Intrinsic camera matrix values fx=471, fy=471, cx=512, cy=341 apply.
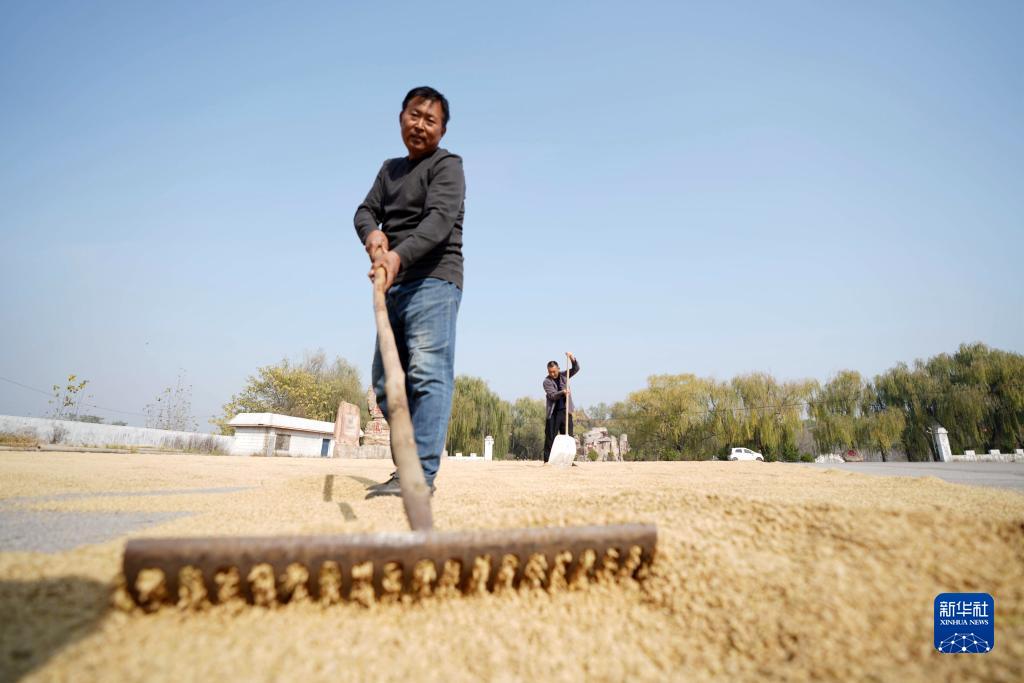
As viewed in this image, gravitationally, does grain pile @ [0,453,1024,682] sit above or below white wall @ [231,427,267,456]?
above

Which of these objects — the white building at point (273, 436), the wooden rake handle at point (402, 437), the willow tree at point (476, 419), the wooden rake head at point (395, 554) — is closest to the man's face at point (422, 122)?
the wooden rake handle at point (402, 437)

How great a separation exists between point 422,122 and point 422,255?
784mm

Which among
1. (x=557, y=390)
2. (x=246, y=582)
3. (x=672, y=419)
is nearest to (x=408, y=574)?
(x=246, y=582)

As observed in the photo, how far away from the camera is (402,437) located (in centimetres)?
131

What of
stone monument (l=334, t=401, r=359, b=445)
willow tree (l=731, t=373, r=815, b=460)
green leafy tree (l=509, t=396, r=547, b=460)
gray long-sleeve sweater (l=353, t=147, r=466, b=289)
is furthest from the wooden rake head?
green leafy tree (l=509, t=396, r=547, b=460)

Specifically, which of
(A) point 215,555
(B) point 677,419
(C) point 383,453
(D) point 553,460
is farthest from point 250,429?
(B) point 677,419

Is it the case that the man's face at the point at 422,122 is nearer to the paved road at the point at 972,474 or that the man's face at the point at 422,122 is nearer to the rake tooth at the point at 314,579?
the rake tooth at the point at 314,579

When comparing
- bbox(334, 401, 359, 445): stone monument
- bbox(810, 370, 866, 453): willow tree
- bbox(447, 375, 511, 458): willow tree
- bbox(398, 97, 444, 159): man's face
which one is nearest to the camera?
bbox(398, 97, 444, 159): man's face

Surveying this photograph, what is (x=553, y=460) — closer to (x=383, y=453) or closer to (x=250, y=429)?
(x=383, y=453)

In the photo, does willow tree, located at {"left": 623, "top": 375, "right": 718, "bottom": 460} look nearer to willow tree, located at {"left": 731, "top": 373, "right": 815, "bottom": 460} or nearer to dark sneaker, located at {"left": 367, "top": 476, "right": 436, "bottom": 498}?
willow tree, located at {"left": 731, "top": 373, "right": 815, "bottom": 460}

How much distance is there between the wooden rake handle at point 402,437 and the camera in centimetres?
109

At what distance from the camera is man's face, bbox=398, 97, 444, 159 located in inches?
91.5

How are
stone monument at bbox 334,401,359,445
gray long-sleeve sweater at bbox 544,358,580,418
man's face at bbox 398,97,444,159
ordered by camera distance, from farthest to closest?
1. stone monument at bbox 334,401,359,445
2. gray long-sleeve sweater at bbox 544,358,580,418
3. man's face at bbox 398,97,444,159

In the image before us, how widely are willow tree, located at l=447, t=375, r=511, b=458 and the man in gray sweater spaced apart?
32721 millimetres
